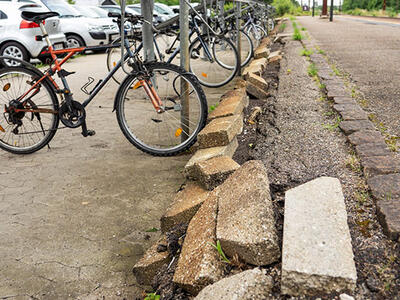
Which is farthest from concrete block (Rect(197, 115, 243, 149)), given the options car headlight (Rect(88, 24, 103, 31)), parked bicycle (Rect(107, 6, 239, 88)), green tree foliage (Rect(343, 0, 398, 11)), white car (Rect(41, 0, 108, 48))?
green tree foliage (Rect(343, 0, 398, 11))

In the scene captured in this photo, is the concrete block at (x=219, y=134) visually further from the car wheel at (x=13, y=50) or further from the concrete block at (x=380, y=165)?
the car wheel at (x=13, y=50)

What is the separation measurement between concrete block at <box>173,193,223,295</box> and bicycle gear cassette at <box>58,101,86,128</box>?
7.07ft

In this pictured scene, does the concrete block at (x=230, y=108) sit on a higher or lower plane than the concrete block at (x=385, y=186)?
higher

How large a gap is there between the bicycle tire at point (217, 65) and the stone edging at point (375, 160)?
101 inches

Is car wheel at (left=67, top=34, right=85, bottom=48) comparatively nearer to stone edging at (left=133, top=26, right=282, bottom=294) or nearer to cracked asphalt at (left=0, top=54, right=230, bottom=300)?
cracked asphalt at (left=0, top=54, right=230, bottom=300)

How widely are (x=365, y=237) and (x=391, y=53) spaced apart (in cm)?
706

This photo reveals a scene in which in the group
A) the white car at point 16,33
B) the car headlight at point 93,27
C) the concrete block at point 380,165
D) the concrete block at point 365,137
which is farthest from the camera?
the car headlight at point 93,27

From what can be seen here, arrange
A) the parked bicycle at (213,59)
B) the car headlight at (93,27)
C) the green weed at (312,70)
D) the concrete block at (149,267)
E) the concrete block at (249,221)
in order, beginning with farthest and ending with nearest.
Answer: the car headlight at (93,27), the parked bicycle at (213,59), the green weed at (312,70), the concrete block at (149,267), the concrete block at (249,221)

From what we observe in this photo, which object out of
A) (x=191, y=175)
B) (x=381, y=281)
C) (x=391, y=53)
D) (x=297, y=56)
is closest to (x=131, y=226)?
(x=191, y=175)

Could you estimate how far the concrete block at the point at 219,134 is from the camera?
2.91m

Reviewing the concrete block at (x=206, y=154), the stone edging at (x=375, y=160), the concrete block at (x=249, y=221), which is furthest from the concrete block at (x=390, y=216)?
the concrete block at (x=206, y=154)

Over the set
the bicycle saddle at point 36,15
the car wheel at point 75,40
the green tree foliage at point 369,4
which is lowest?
the car wheel at point 75,40

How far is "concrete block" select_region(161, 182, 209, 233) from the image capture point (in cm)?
228

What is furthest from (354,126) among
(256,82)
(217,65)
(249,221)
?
(217,65)
